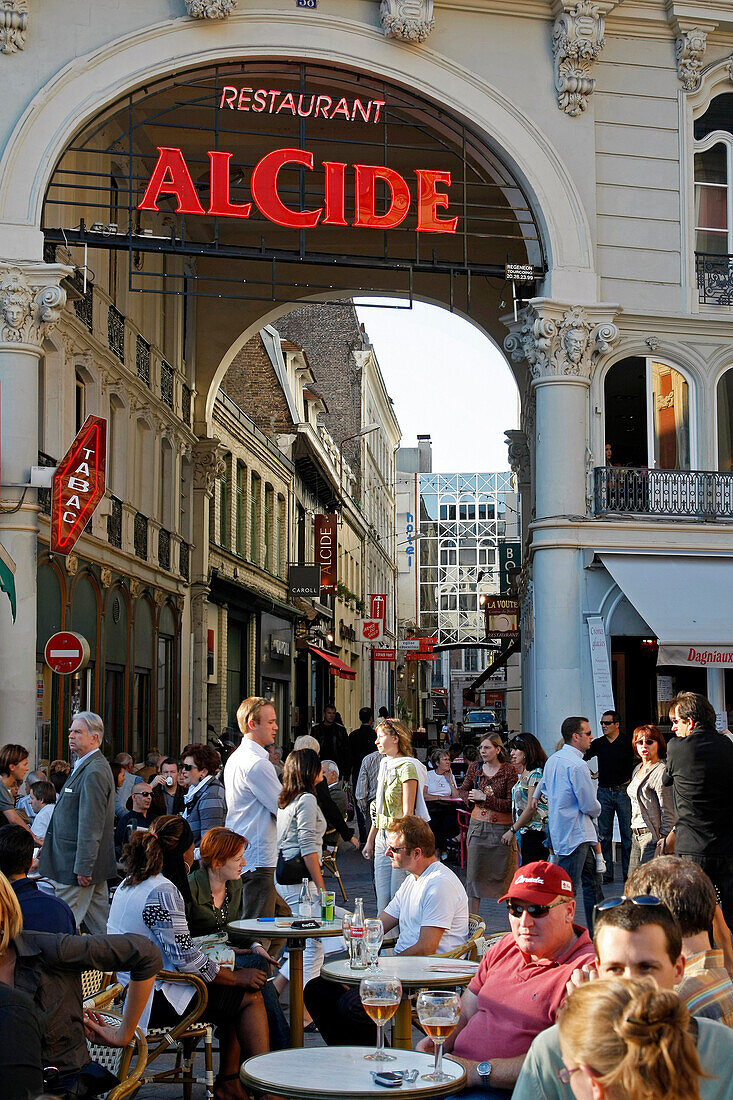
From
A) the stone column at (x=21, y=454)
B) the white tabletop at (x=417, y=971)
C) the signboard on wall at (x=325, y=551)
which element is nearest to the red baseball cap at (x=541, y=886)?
the white tabletop at (x=417, y=971)

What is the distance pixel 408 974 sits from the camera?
638cm

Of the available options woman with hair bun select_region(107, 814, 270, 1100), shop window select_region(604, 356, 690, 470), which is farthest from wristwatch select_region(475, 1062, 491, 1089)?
shop window select_region(604, 356, 690, 470)

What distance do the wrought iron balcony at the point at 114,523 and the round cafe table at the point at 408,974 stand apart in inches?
675

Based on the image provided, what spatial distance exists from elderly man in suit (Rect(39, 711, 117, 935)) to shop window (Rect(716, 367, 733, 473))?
46.3ft

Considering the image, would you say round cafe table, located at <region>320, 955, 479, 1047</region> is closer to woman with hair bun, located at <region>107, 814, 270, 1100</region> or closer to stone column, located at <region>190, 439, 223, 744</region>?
woman with hair bun, located at <region>107, 814, 270, 1100</region>

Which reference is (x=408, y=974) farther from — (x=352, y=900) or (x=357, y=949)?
(x=352, y=900)

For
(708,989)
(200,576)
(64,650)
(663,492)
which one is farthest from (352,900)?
(200,576)

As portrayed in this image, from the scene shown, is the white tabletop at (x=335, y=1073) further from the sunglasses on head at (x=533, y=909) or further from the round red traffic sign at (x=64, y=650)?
the round red traffic sign at (x=64, y=650)

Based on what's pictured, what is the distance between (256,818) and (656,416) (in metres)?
13.0

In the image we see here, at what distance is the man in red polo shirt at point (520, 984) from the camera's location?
17.3 feet

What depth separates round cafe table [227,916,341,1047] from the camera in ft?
24.6

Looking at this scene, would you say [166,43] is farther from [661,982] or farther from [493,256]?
[661,982]

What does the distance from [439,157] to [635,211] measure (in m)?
6.64

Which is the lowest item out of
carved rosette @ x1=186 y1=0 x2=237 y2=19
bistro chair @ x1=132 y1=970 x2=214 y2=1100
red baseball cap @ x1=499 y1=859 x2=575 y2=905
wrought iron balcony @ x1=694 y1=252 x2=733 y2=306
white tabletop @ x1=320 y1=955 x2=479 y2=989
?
bistro chair @ x1=132 y1=970 x2=214 y2=1100
